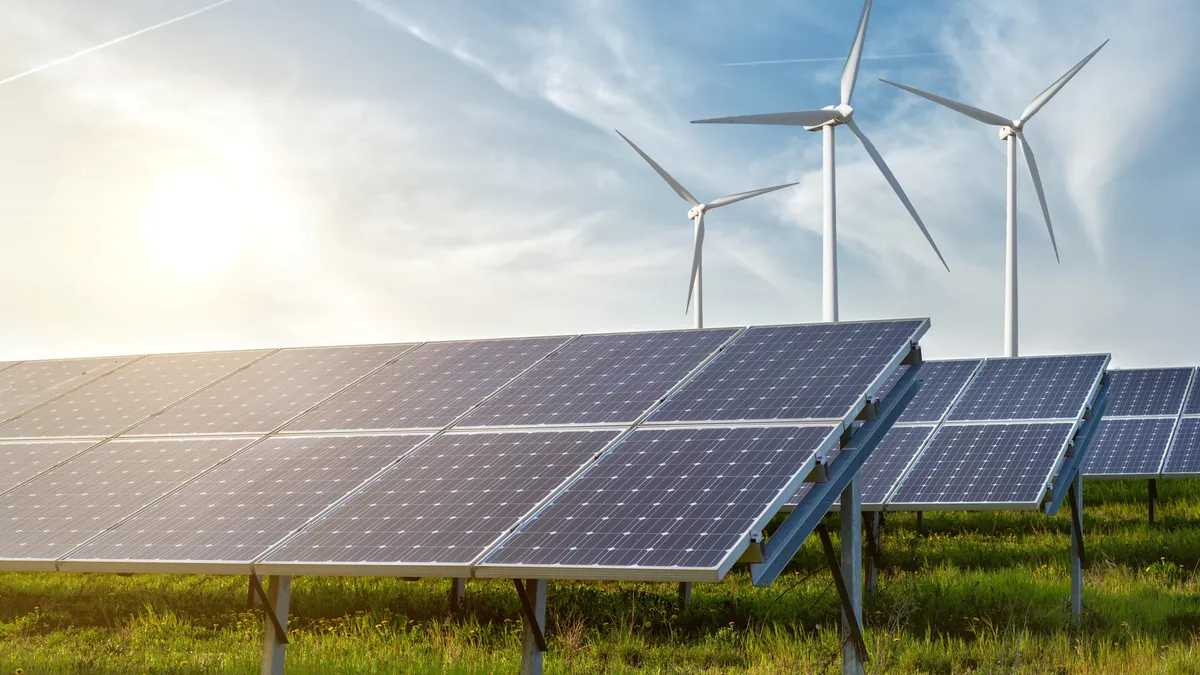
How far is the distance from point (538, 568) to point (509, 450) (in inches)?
110

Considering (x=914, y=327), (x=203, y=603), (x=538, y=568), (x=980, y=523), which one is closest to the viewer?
(x=538, y=568)

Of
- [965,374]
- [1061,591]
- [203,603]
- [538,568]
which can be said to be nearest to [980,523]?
[965,374]

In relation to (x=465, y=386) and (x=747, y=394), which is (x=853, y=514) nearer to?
(x=747, y=394)

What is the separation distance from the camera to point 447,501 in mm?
10984

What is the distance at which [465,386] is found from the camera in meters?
14.4

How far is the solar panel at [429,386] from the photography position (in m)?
13.6

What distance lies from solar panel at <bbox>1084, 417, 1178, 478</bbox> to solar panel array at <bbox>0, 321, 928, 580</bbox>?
19.9m

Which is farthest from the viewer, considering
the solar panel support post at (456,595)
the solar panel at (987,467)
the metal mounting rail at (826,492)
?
the solar panel support post at (456,595)

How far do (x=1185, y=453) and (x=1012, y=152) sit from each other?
46.7 feet

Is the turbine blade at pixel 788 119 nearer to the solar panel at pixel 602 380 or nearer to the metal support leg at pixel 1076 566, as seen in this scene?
the metal support leg at pixel 1076 566

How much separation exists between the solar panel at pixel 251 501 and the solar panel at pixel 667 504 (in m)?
2.64

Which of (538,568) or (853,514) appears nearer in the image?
(538,568)

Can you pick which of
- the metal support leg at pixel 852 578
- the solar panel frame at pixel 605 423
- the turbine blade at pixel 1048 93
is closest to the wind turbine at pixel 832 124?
the turbine blade at pixel 1048 93

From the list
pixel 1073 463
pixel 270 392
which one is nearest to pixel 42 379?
pixel 270 392
